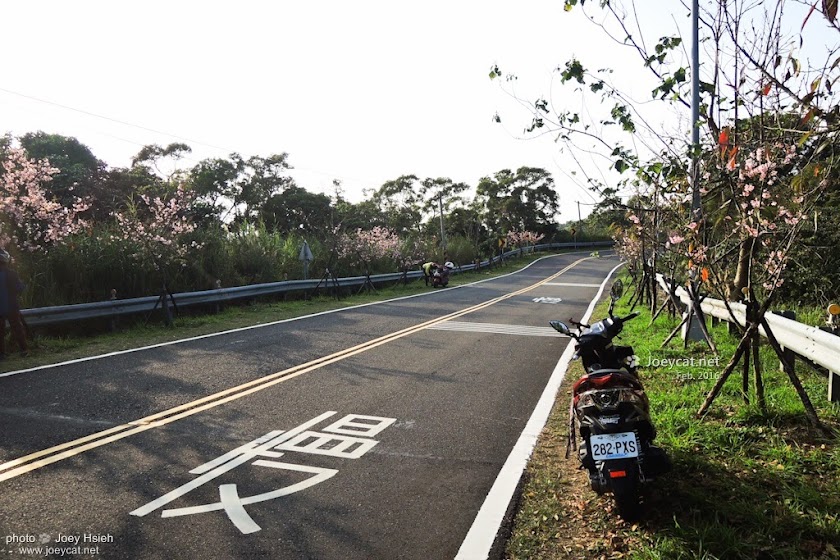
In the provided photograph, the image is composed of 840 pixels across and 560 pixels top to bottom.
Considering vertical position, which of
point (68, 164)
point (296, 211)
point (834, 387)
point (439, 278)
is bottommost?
point (834, 387)

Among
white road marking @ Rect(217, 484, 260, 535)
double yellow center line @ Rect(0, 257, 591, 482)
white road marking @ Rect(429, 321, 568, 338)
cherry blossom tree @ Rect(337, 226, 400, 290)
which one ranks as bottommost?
white road marking @ Rect(429, 321, 568, 338)

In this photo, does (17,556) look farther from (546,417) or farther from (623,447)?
(546,417)

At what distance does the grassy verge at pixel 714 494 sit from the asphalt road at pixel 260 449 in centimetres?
50

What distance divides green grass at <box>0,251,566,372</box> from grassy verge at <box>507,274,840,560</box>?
25.2 feet

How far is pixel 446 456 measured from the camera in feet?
16.6

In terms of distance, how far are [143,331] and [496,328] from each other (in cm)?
753

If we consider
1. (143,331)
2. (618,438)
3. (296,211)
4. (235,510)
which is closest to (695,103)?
(618,438)

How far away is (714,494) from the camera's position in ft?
13.3

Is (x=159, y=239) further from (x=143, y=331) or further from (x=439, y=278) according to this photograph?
(x=439, y=278)

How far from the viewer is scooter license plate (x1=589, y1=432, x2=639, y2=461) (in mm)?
3781

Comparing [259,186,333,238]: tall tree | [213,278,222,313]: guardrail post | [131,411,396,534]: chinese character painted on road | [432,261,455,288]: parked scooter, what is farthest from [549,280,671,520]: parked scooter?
[259,186,333,238]: tall tree

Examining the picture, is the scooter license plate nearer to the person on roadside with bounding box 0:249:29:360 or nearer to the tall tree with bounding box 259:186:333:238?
the person on roadside with bounding box 0:249:29:360

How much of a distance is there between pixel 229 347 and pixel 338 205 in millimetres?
36745

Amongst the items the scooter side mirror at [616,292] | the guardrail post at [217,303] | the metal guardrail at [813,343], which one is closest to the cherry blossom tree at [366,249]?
the guardrail post at [217,303]
